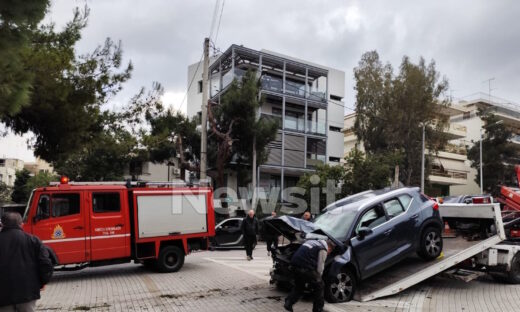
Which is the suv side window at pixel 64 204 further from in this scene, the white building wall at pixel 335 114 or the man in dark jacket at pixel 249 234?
the white building wall at pixel 335 114

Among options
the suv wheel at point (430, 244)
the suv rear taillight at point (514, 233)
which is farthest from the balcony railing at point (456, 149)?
the suv wheel at point (430, 244)

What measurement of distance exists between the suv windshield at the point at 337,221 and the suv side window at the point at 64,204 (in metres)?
5.73

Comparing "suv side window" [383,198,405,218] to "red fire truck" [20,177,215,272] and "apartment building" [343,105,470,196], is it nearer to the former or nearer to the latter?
"red fire truck" [20,177,215,272]

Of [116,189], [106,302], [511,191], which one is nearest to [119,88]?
[116,189]

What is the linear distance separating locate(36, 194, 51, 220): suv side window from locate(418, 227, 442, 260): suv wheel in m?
8.28

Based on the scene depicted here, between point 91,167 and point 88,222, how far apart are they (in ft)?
67.3

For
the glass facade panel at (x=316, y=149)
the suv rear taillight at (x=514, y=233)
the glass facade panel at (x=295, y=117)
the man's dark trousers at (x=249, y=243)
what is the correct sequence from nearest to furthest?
the suv rear taillight at (x=514, y=233), the man's dark trousers at (x=249, y=243), the glass facade panel at (x=295, y=117), the glass facade panel at (x=316, y=149)

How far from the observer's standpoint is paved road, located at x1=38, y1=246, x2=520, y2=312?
774 centimetres

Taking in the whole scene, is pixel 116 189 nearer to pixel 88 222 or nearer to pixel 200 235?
pixel 88 222

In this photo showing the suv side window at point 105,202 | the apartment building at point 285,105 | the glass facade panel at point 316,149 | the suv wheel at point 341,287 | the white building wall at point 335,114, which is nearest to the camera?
the suv wheel at point 341,287

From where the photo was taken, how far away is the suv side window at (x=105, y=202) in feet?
35.4

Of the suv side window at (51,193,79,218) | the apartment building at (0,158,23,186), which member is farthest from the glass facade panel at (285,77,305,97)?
the apartment building at (0,158,23,186)

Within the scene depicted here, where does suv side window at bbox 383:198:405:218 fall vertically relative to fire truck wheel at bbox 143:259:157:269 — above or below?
above

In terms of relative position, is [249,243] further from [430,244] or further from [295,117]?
[295,117]
